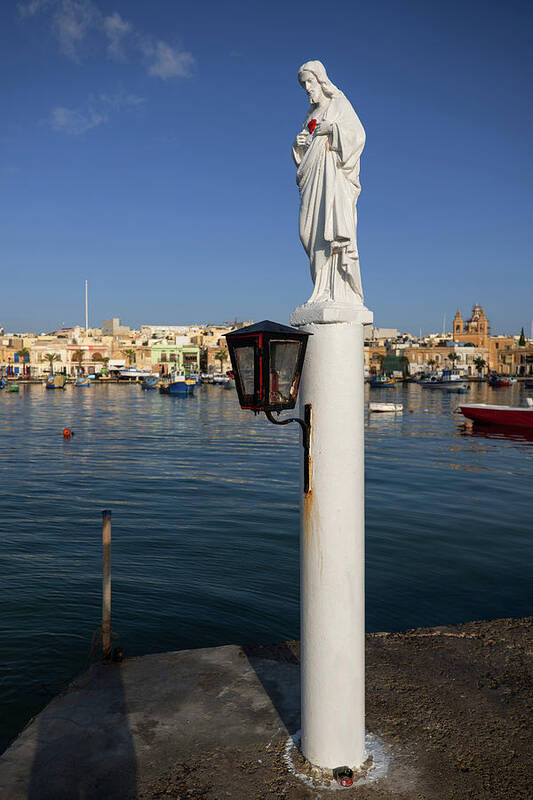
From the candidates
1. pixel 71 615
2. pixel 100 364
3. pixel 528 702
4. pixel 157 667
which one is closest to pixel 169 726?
pixel 157 667

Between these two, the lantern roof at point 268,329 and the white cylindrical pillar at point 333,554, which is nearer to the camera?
the lantern roof at point 268,329

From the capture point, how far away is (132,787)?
12.4 feet

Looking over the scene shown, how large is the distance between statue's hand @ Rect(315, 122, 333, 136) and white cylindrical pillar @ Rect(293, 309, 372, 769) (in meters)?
1.32

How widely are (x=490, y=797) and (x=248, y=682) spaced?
205 centimetres

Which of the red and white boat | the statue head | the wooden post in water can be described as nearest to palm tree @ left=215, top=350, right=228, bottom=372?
the red and white boat

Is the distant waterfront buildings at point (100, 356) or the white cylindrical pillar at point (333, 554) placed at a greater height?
the distant waterfront buildings at point (100, 356)

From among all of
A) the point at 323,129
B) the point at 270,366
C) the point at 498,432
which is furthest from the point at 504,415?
the point at 270,366

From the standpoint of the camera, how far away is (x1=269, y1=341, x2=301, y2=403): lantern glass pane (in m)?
3.83

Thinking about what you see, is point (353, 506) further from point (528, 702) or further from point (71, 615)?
point (71, 615)

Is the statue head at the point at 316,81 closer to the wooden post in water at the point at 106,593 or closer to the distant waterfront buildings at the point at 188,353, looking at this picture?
the wooden post in water at the point at 106,593

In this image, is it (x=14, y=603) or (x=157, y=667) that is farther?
(x=14, y=603)

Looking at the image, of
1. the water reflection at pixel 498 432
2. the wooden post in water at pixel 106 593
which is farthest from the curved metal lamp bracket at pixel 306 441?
the water reflection at pixel 498 432

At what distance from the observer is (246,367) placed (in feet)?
12.8

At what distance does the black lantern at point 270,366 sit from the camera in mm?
3775
